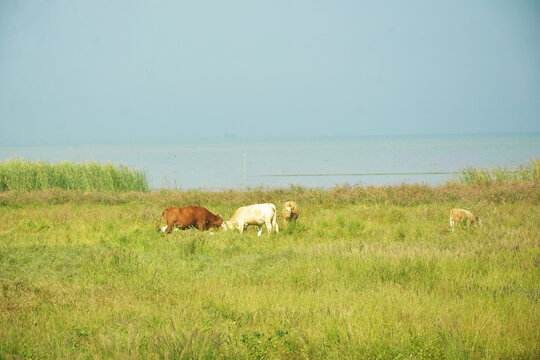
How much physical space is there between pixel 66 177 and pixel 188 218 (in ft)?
40.9

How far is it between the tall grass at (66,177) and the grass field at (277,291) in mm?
8928

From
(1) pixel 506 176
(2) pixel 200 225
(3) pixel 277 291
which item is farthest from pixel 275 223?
(1) pixel 506 176

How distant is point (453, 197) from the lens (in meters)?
16.0

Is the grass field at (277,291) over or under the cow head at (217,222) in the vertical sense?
over

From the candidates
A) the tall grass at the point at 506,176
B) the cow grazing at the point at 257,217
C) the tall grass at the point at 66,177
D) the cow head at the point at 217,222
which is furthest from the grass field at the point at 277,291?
the tall grass at the point at 66,177

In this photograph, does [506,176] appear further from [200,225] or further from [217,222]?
[200,225]

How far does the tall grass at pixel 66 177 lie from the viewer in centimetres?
2119

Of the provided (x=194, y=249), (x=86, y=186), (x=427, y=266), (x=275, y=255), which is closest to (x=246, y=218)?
(x=194, y=249)

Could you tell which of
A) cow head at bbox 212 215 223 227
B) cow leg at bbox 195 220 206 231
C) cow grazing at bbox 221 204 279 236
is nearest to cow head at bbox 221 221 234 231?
cow grazing at bbox 221 204 279 236

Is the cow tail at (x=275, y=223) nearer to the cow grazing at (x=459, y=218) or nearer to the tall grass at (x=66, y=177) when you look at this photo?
the cow grazing at (x=459, y=218)

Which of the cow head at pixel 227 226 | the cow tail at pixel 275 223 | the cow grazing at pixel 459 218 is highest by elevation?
the cow grazing at pixel 459 218

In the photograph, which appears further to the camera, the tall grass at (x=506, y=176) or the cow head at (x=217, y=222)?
the tall grass at (x=506, y=176)

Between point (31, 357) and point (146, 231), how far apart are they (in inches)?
289

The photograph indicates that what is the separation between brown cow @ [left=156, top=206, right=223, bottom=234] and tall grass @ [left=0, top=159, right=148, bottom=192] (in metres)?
10.9
